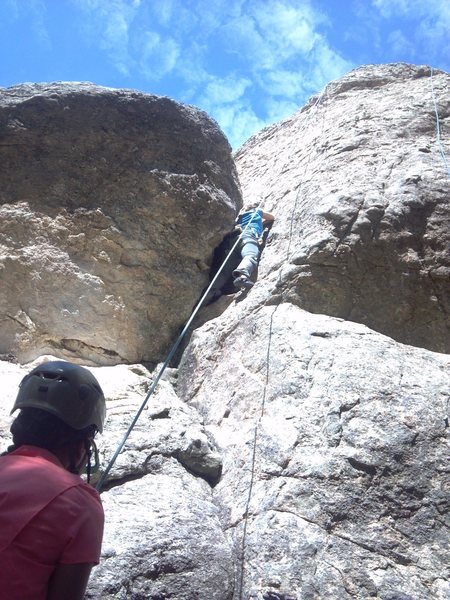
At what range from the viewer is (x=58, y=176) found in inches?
257

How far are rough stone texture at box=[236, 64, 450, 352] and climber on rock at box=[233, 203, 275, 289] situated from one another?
172 mm

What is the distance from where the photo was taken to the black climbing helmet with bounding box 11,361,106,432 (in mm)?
2105

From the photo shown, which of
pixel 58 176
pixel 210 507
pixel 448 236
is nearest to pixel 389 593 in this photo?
pixel 210 507

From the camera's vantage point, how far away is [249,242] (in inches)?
→ 263

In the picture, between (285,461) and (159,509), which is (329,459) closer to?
(285,461)

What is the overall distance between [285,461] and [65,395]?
2284 millimetres

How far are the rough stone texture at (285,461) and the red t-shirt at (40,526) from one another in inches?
63.0

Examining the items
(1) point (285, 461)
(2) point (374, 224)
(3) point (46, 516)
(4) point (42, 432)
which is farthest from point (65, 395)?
(2) point (374, 224)

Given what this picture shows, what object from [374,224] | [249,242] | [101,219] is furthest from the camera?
[249,242]

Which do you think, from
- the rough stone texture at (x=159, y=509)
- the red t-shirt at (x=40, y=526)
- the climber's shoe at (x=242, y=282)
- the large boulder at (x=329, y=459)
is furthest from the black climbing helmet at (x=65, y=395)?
the climber's shoe at (x=242, y=282)

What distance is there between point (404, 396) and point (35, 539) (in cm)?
337

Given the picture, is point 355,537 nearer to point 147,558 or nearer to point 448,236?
point 147,558

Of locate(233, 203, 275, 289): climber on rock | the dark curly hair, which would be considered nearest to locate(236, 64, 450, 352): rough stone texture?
locate(233, 203, 275, 289): climber on rock

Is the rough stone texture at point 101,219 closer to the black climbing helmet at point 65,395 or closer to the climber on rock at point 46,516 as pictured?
the black climbing helmet at point 65,395
